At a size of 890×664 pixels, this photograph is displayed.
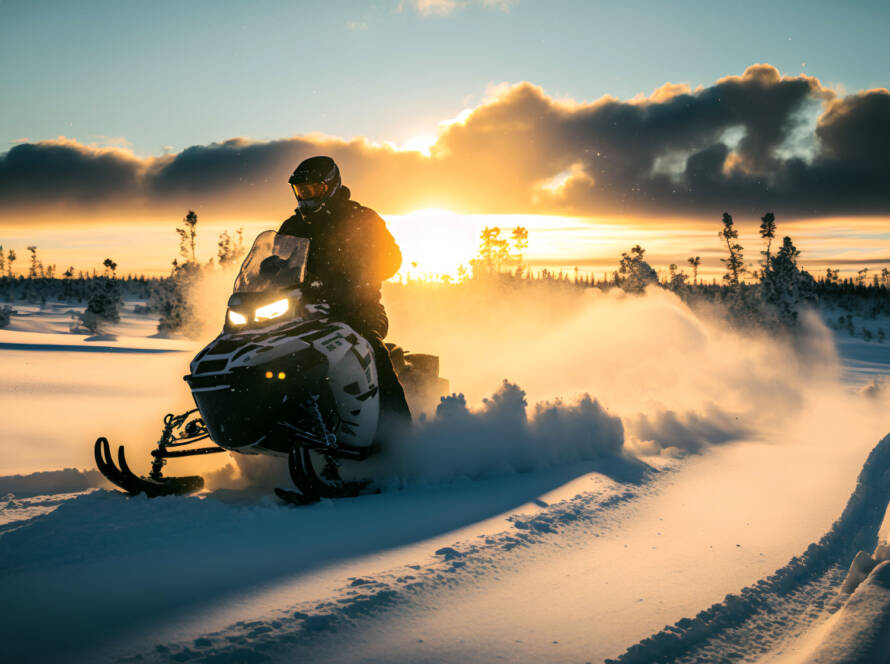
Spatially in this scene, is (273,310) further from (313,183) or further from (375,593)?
(375,593)

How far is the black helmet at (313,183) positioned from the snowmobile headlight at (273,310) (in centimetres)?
131

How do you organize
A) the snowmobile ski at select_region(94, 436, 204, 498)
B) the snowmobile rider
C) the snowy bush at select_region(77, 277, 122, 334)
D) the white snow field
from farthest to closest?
the snowy bush at select_region(77, 277, 122, 334) → the snowmobile rider → the snowmobile ski at select_region(94, 436, 204, 498) → the white snow field

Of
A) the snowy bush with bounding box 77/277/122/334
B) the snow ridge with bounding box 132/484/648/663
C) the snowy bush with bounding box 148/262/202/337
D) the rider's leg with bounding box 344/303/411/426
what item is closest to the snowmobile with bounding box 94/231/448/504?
the rider's leg with bounding box 344/303/411/426

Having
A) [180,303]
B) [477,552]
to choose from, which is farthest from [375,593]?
[180,303]

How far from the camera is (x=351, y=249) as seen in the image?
5676mm

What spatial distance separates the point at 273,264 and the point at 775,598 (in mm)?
4254

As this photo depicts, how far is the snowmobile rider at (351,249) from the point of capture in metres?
5.56

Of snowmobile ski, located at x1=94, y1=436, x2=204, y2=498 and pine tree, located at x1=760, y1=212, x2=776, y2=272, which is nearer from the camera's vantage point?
snowmobile ski, located at x1=94, y1=436, x2=204, y2=498

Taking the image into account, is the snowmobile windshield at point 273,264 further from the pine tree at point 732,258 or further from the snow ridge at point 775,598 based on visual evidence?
the pine tree at point 732,258

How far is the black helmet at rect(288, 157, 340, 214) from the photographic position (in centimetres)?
562

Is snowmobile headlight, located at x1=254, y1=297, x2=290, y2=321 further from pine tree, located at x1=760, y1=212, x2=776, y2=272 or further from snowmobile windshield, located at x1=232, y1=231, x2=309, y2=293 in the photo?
pine tree, located at x1=760, y1=212, x2=776, y2=272

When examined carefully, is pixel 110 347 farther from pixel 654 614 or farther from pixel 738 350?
pixel 654 614

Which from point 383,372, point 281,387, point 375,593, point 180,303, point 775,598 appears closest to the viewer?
point 375,593

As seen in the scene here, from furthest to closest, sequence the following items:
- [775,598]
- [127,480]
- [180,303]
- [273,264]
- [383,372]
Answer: [180,303] → [383,372] → [273,264] → [127,480] → [775,598]
